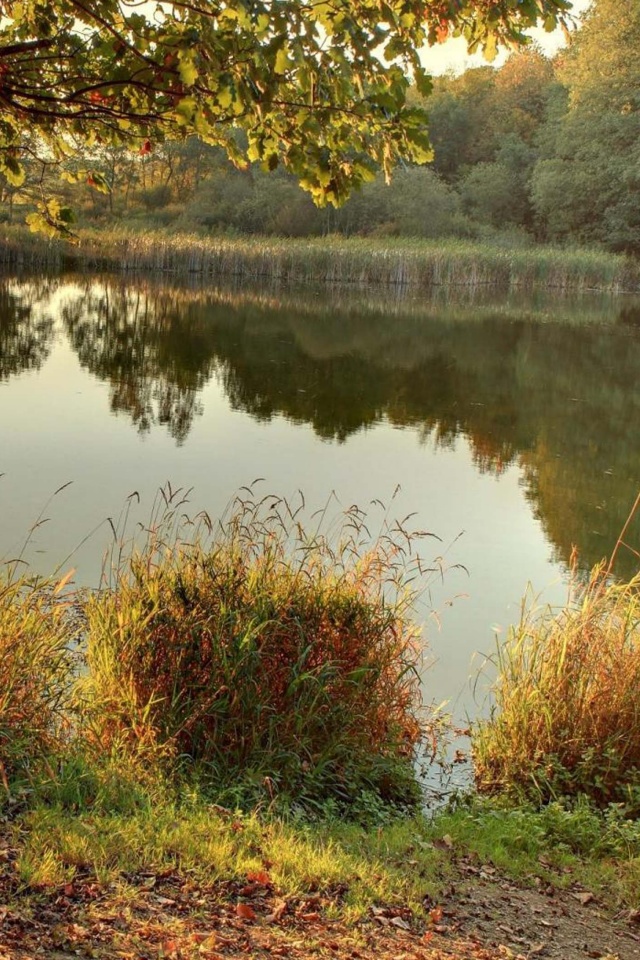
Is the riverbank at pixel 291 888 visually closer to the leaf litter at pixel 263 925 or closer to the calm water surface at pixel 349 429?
the leaf litter at pixel 263 925

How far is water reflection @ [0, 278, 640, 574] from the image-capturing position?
42.0 ft

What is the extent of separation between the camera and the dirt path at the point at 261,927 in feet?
9.52

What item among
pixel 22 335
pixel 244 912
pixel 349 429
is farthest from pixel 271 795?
pixel 22 335

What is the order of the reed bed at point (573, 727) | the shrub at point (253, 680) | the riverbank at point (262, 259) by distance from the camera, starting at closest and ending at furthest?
the shrub at point (253, 680) → the reed bed at point (573, 727) → the riverbank at point (262, 259)

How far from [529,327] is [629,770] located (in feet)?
80.4

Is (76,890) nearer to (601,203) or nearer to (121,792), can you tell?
(121,792)

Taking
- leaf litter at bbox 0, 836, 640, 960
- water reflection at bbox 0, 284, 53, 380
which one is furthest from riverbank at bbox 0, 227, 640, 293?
leaf litter at bbox 0, 836, 640, 960

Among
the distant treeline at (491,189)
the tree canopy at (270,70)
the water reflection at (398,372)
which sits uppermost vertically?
the distant treeline at (491,189)

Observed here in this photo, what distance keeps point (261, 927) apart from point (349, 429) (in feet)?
36.5

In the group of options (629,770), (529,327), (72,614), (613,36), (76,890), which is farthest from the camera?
(613,36)

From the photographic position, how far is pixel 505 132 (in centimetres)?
6769

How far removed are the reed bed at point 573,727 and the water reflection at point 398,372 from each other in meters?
3.64

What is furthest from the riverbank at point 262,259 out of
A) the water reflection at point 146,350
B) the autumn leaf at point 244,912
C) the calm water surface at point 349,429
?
the autumn leaf at point 244,912

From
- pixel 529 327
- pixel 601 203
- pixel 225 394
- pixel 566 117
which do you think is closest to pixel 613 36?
pixel 566 117
